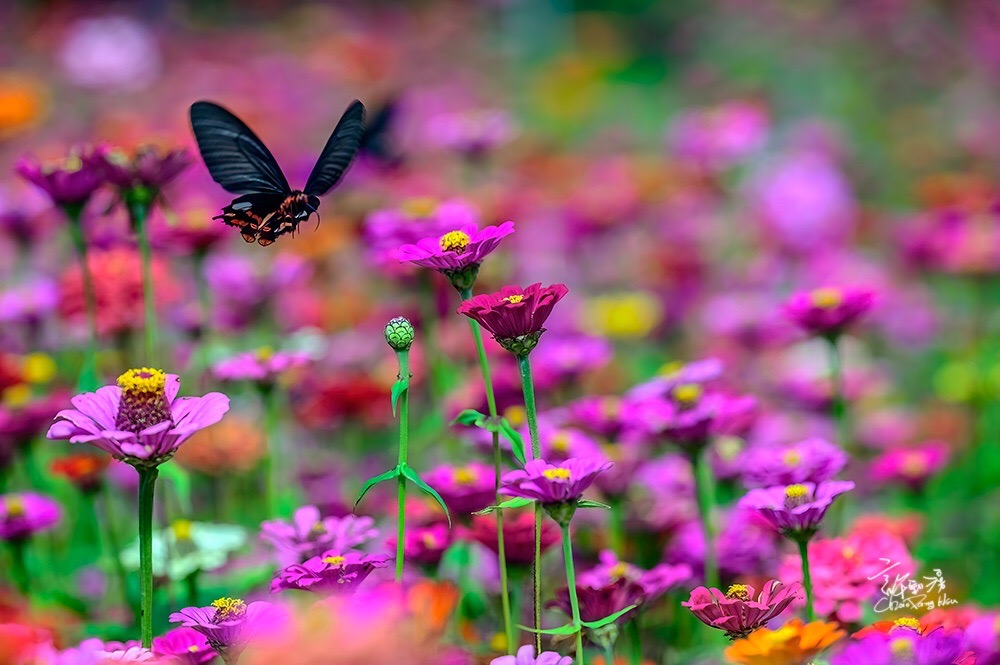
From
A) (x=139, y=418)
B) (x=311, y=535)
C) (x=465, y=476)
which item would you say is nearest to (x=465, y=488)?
(x=465, y=476)

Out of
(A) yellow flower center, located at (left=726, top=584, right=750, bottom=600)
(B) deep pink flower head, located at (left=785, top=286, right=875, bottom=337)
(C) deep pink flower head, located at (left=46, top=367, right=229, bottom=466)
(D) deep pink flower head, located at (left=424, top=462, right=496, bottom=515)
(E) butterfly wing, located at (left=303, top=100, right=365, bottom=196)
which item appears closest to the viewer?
(C) deep pink flower head, located at (left=46, top=367, right=229, bottom=466)

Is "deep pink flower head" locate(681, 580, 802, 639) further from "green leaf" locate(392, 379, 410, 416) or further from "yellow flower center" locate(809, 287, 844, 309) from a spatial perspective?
"yellow flower center" locate(809, 287, 844, 309)

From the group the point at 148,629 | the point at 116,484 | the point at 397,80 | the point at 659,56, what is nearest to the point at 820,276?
the point at 116,484

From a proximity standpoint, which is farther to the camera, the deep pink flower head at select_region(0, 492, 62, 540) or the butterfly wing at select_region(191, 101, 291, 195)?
the deep pink flower head at select_region(0, 492, 62, 540)

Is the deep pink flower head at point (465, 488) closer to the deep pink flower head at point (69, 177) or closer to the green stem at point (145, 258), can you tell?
the green stem at point (145, 258)

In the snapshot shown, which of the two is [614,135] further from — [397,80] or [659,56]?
[659,56]

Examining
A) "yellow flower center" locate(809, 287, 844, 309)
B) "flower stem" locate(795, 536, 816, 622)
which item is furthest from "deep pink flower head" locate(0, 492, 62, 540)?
"yellow flower center" locate(809, 287, 844, 309)

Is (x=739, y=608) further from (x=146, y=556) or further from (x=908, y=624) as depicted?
(x=146, y=556)
